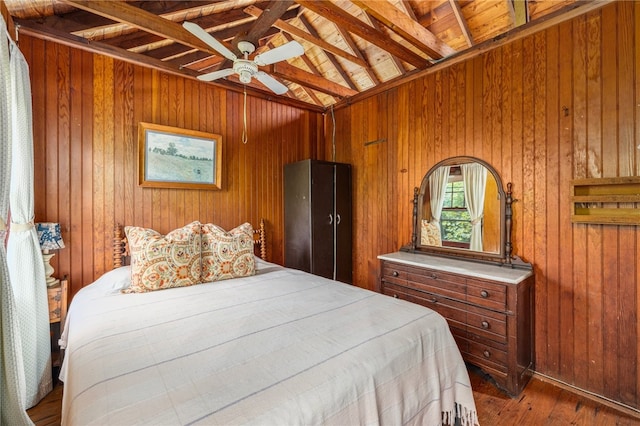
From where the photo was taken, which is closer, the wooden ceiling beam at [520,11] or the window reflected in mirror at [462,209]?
the wooden ceiling beam at [520,11]

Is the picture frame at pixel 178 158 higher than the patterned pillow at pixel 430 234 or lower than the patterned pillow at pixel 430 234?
higher

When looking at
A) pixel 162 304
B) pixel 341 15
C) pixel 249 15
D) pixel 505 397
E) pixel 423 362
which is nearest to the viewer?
pixel 423 362

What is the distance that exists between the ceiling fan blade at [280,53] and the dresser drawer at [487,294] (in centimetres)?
209

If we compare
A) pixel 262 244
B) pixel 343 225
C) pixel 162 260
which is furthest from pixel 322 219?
pixel 162 260

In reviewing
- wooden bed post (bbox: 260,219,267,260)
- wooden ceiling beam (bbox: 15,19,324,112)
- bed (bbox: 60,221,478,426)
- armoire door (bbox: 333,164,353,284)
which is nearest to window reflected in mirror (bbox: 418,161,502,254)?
armoire door (bbox: 333,164,353,284)

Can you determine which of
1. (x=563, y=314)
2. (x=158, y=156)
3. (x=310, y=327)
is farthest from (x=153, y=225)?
(x=563, y=314)

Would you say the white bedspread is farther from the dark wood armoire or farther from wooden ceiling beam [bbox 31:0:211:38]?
wooden ceiling beam [bbox 31:0:211:38]

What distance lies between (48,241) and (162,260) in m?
0.81

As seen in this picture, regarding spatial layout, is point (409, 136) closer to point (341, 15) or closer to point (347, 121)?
point (347, 121)

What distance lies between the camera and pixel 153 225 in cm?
268

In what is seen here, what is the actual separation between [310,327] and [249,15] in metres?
2.78

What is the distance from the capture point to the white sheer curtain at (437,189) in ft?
9.09

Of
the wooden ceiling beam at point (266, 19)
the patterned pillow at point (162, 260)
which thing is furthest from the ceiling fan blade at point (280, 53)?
the patterned pillow at point (162, 260)

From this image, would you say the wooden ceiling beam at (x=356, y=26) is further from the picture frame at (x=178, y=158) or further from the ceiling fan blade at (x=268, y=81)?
the picture frame at (x=178, y=158)
